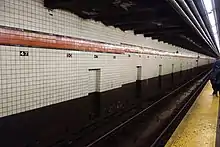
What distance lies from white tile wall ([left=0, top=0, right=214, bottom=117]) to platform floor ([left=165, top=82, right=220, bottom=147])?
2.60 metres

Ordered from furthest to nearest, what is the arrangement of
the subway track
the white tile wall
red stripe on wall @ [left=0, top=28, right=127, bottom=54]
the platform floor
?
the subway track < the platform floor < the white tile wall < red stripe on wall @ [left=0, top=28, right=127, bottom=54]

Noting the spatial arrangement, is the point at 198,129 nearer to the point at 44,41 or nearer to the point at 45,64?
the point at 45,64

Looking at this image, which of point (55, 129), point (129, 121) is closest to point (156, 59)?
point (129, 121)

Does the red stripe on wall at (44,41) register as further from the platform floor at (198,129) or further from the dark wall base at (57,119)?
the platform floor at (198,129)

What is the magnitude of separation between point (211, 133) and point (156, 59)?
9.30 meters

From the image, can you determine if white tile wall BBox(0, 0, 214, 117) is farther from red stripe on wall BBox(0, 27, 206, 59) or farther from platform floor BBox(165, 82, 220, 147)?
platform floor BBox(165, 82, 220, 147)

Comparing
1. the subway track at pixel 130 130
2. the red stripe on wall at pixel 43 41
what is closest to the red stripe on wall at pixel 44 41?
the red stripe on wall at pixel 43 41

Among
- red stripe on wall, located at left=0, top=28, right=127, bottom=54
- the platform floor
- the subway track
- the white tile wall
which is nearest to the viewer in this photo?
red stripe on wall, located at left=0, top=28, right=127, bottom=54

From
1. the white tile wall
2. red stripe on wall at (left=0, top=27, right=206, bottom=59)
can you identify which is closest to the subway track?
the white tile wall

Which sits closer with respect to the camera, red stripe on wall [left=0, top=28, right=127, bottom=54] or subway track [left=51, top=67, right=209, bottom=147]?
red stripe on wall [left=0, top=28, right=127, bottom=54]

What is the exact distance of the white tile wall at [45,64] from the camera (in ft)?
13.2

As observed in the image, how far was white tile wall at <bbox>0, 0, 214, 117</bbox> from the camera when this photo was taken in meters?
4.01

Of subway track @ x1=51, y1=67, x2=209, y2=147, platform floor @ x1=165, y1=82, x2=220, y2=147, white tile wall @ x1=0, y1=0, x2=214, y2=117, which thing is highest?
white tile wall @ x1=0, y1=0, x2=214, y2=117

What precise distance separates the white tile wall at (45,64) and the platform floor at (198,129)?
102 inches
